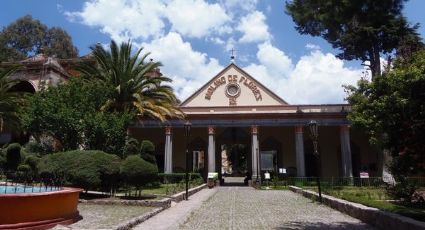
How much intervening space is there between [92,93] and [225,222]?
14.4 m

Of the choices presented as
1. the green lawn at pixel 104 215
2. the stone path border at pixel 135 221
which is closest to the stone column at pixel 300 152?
the green lawn at pixel 104 215

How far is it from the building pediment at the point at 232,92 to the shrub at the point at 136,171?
1831 centimetres

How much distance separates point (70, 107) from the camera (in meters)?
20.2

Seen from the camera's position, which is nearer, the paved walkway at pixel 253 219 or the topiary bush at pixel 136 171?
the paved walkway at pixel 253 219

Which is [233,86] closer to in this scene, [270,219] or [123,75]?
[123,75]

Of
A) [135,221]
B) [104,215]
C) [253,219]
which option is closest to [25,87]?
[104,215]

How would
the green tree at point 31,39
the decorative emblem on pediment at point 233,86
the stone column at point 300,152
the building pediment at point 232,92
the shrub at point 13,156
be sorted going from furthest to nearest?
the green tree at point 31,39 < the decorative emblem on pediment at point 233,86 < the building pediment at point 232,92 < the stone column at point 300,152 < the shrub at point 13,156

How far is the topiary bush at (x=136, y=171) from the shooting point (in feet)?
45.9

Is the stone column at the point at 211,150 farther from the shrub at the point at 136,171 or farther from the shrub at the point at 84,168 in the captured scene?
the shrub at the point at 136,171

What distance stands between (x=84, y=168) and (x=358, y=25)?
18.4 meters

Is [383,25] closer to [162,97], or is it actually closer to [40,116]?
[162,97]

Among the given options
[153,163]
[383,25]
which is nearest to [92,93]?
[153,163]

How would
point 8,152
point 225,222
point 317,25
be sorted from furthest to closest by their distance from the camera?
1. point 317,25
2. point 8,152
3. point 225,222

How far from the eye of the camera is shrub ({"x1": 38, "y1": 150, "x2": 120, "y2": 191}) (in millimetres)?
13805
